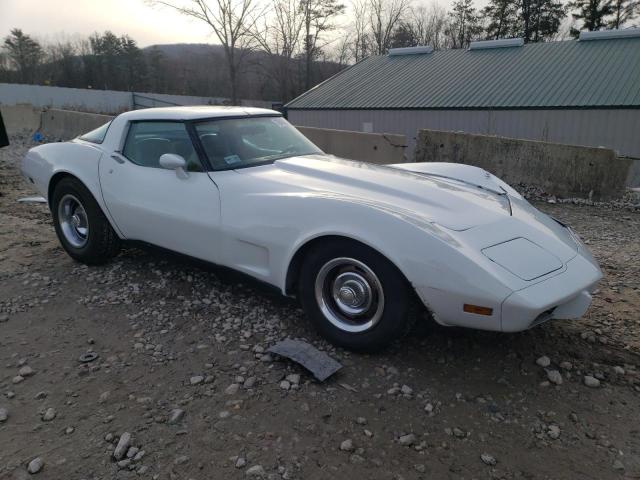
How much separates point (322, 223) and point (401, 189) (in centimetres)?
61

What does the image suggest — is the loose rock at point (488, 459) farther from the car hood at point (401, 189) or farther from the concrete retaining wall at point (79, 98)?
the concrete retaining wall at point (79, 98)

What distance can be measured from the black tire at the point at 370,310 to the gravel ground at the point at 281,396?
146 millimetres

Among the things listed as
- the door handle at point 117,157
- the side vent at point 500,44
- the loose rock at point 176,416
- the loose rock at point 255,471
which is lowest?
the loose rock at point 255,471

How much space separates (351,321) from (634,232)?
15.0ft

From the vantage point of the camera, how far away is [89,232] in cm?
409

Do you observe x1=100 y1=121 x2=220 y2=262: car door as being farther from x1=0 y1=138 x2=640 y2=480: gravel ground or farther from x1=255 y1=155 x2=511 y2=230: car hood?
x1=255 y1=155 x2=511 y2=230: car hood

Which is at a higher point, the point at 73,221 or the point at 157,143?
the point at 157,143

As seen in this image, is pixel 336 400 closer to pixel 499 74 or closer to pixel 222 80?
pixel 499 74

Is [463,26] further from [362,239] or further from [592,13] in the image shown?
[362,239]

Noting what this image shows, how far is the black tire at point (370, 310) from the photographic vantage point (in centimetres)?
250

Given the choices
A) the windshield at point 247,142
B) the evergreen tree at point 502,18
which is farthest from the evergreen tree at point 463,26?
the windshield at point 247,142

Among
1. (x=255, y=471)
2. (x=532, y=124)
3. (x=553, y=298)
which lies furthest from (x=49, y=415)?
(x=532, y=124)

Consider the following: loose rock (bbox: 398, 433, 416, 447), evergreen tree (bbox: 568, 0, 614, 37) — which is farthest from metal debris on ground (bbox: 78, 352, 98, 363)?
evergreen tree (bbox: 568, 0, 614, 37)

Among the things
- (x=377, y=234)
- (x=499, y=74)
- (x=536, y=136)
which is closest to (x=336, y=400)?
(x=377, y=234)
